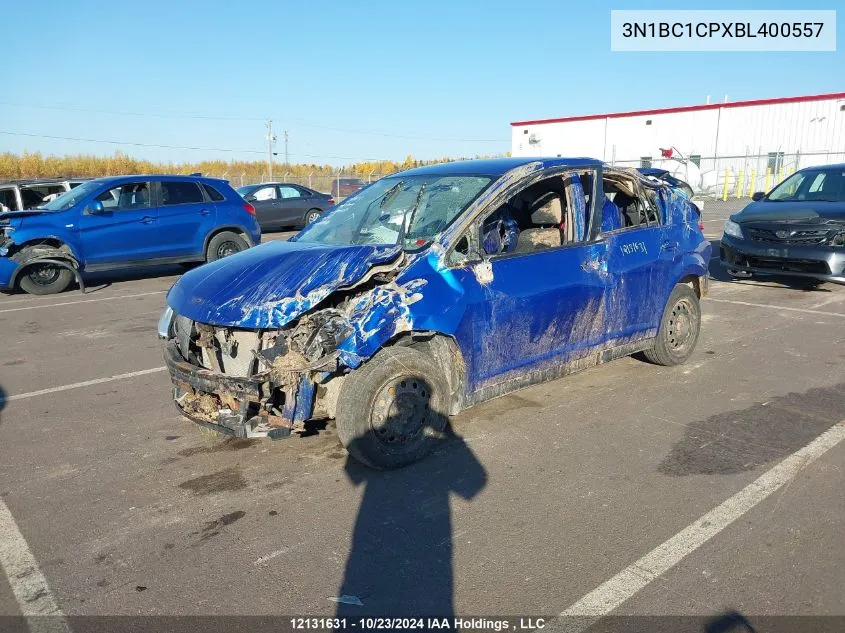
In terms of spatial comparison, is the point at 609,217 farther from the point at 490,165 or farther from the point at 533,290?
the point at 533,290

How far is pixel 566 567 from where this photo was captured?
3.13 metres

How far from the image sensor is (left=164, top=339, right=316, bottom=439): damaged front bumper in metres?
3.80

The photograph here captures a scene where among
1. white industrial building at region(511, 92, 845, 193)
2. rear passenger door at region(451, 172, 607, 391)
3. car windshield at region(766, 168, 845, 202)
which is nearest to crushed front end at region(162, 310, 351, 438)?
rear passenger door at region(451, 172, 607, 391)

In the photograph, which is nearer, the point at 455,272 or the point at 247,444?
the point at 455,272

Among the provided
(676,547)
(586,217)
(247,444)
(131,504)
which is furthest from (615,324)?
(131,504)

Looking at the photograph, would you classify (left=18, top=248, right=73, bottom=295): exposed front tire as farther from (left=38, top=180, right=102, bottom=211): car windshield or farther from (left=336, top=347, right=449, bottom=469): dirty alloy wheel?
(left=336, top=347, right=449, bottom=469): dirty alloy wheel

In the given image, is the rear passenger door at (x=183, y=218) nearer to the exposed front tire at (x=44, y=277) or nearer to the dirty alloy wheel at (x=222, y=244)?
the dirty alloy wheel at (x=222, y=244)

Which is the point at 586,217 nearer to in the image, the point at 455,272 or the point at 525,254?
the point at 525,254

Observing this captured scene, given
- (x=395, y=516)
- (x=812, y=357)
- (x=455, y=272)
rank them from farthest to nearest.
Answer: (x=812, y=357) → (x=455, y=272) → (x=395, y=516)

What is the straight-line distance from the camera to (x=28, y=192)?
1372 cm

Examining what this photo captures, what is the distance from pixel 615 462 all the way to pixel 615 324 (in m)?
1.41

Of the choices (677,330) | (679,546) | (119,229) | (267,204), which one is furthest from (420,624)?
(267,204)

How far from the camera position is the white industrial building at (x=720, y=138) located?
3641cm

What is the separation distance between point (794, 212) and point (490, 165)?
610cm
